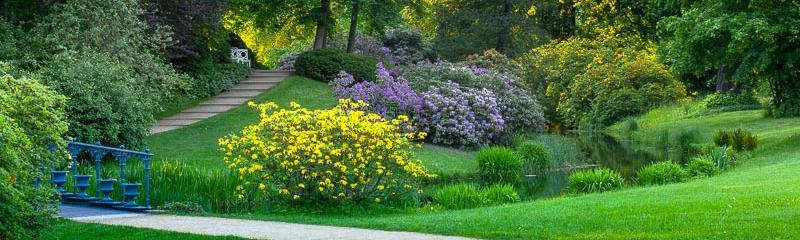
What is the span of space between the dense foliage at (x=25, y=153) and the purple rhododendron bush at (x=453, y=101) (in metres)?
15.1

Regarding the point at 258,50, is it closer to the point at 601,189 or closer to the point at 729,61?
the point at 729,61

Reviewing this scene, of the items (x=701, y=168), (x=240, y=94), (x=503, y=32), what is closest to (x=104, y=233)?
(x=701, y=168)

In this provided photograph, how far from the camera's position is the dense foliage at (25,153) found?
29.1 feet

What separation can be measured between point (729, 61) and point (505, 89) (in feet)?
21.8

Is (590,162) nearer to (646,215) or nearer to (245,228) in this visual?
(646,215)

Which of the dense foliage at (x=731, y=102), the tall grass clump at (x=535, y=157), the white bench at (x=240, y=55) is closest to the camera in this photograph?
the tall grass clump at (x=535, y=157)

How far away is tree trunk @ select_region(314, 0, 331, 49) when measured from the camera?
33469 mm

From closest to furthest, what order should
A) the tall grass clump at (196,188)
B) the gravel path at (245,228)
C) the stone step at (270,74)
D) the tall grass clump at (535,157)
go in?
the gravel path at (245,228) → the tall grass clump at (196,188) → the tall grass clump at (535,157) → the stone step at (270,74)

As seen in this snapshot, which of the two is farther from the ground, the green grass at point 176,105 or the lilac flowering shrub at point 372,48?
the lilac flowering shrub at point 372,48

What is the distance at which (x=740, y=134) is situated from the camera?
1004 inches

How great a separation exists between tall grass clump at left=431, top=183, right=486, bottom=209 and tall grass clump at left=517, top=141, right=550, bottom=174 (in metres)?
7.04

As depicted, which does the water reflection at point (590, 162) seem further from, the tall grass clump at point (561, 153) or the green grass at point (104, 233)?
the green grass at point (104, 233)

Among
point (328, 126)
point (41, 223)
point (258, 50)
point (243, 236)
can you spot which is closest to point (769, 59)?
point (328, 126)

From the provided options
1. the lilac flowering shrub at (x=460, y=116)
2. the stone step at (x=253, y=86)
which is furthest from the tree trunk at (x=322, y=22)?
the lilac flowering shrub at (x=460, y=116)
